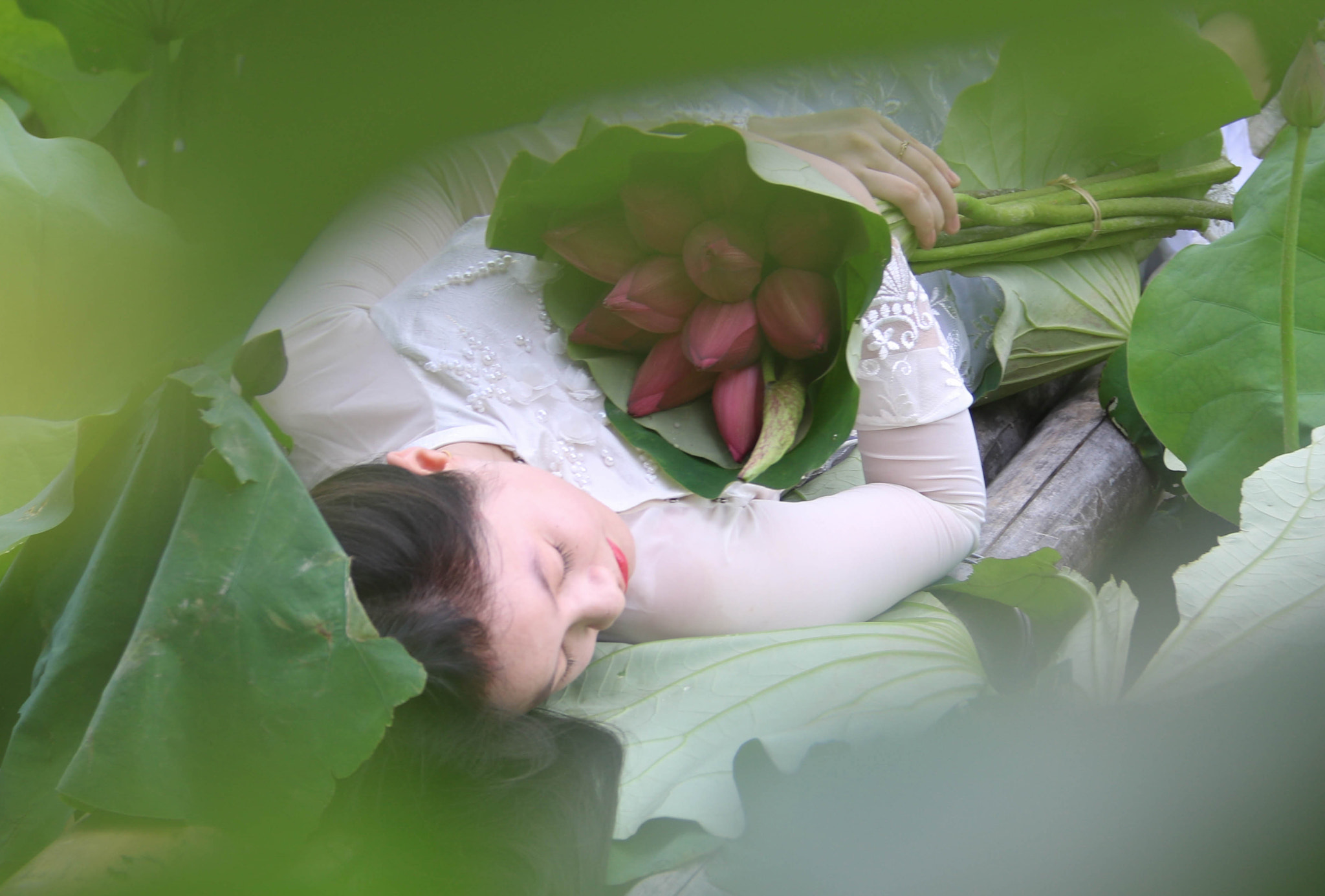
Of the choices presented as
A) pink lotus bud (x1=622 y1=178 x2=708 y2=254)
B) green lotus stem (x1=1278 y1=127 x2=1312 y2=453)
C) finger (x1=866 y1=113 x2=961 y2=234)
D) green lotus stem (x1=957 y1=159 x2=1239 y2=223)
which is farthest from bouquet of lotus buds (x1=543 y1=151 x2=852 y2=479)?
green lotus stem (x1=957 y1=159 x2=1239 y2=223)

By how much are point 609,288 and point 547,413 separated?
0.25ft

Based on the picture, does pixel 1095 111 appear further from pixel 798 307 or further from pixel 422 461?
pixel 422 461

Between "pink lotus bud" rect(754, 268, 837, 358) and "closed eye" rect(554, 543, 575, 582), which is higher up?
"pink lotus bud" rect(754, 268, 837, 358)

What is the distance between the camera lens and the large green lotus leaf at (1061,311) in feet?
2.40

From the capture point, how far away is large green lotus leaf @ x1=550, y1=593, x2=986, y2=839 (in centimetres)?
33

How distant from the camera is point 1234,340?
510 mm

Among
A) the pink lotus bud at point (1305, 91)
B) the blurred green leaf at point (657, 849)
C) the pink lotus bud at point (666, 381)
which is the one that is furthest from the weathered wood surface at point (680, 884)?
the pink lotus bud at point (1305, 91)

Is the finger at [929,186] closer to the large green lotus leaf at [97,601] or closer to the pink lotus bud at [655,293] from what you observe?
the pink lotus bud at [655,293]

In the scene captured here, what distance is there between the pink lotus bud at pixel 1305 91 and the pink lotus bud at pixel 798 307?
0.62 feet

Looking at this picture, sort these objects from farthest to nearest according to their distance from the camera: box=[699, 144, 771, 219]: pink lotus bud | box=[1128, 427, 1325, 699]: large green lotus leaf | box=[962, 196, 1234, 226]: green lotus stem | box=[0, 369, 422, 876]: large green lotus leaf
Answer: box=[962, 196, 1234, 226]: green lotus stem, box=[699, 144, 771, 219]: pink lotus bud, box=[0, 369, 422, 876]: large green lotus leaf, box=[1128, 427, 1325, 699]: large green lotus leaf

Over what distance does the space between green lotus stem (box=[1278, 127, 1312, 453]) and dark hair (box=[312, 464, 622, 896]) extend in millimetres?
367

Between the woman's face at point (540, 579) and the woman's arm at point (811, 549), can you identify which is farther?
the woman's arm at point (811, 549)

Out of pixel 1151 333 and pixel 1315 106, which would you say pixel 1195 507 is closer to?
pixel 1151 333

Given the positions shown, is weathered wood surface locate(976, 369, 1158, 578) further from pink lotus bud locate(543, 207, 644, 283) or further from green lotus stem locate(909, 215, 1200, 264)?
pink lotus bud locate(543, 207, 644, 283)
